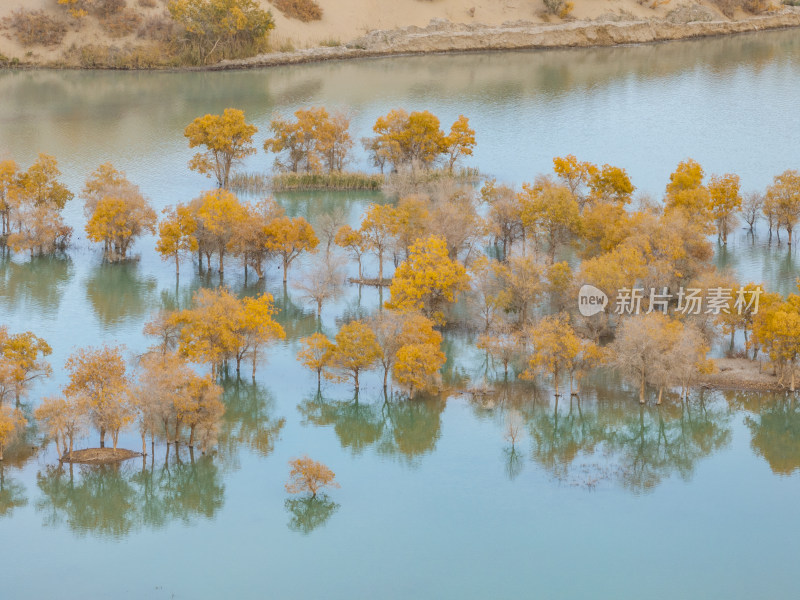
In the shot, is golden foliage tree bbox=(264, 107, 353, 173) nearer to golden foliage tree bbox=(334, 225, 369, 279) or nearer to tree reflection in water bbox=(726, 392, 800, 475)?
golden foliage tree bbox=(334, 225, 369, 279)

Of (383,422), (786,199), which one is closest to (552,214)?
(786,199)

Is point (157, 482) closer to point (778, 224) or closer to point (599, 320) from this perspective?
point (599, 320)

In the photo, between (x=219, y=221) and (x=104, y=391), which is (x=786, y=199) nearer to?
(x=219, y=221)

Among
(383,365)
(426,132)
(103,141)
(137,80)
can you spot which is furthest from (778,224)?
(137,80)

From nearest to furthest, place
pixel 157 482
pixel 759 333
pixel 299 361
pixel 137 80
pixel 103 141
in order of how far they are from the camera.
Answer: pixel 157 482
pixel 759 333
pixel 299 361
pixel 103 141
pixel 137 80

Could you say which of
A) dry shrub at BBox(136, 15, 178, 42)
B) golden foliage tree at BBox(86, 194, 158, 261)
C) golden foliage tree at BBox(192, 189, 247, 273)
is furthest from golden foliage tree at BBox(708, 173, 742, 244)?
dry shrub at BBox(136, 15, 178, 42)

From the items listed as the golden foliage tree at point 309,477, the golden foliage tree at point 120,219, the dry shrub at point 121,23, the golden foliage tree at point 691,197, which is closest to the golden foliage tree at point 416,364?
Result: the golden foliage tree at point 309,477
